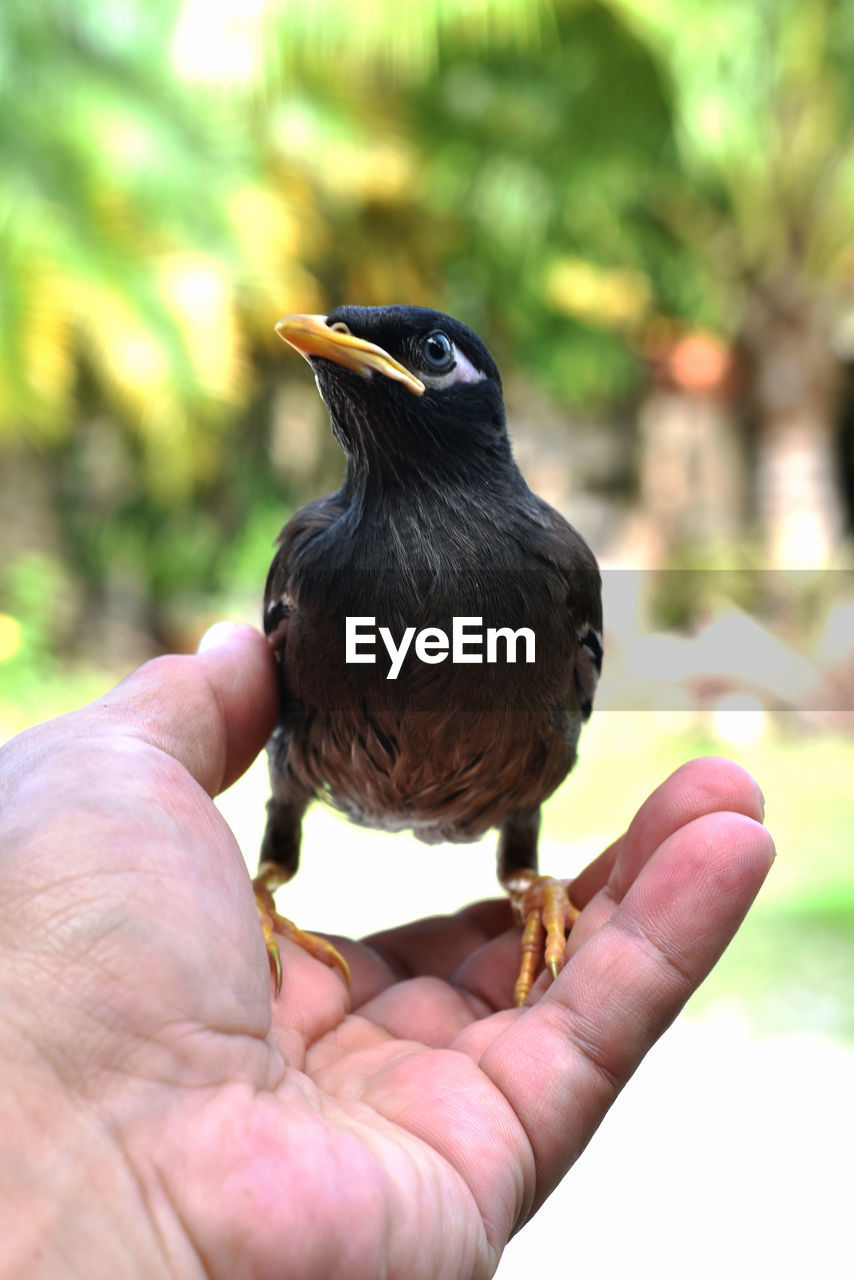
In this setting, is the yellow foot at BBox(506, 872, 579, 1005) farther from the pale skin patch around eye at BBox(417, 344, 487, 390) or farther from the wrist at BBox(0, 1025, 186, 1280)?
the pale skin patch around eye at BBox(417, 344, 487, 390)

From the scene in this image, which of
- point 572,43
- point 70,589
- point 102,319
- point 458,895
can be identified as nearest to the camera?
point 458,895

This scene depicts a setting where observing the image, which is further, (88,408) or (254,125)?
(88,408)

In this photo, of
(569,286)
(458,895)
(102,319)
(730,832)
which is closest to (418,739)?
(730,832)

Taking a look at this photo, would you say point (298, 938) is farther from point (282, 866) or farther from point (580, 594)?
point (580, 594)

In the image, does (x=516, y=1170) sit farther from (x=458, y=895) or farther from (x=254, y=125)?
(x=254, y=125)

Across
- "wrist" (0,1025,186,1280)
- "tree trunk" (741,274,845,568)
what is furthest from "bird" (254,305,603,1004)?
"tree trunk" (741,274,845,568)
